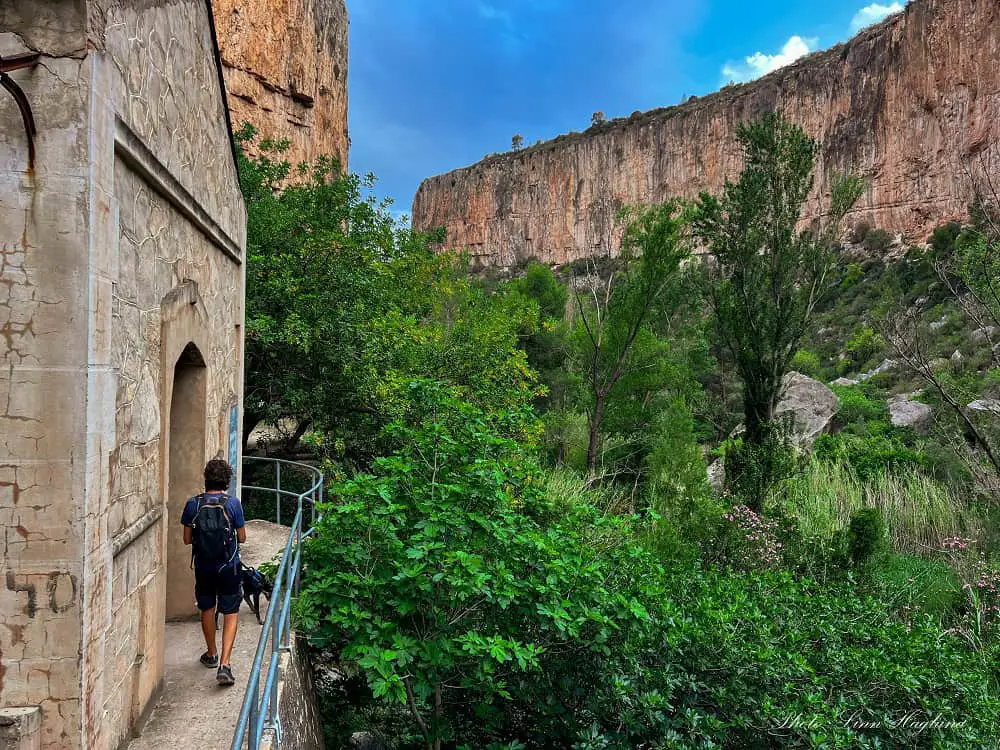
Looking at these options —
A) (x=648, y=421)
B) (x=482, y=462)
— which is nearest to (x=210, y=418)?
(x=482, y=462)

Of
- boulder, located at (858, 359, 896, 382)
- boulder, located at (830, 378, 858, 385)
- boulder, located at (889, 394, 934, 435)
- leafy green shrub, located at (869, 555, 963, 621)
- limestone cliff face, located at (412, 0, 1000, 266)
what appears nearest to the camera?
leafy green shrub, located at (869, 555, 963, 621)

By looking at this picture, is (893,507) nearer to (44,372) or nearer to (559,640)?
(559,640)

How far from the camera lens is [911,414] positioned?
20.2 m

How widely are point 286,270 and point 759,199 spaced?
32.8 ft

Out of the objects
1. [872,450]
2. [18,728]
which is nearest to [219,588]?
[18,728]

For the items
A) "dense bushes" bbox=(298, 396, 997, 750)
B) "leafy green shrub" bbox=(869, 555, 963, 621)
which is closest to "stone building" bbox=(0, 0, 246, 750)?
"dense bushes" bbox=(298, 396, 997, 750)

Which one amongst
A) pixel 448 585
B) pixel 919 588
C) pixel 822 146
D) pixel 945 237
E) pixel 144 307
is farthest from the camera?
pixel 822 146

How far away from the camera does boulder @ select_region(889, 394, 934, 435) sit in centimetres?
1878

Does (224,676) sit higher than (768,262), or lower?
lower

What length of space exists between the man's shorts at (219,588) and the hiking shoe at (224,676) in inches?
12.6

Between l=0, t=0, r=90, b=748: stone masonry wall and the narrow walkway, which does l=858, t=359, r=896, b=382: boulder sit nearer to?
the narrow walkway

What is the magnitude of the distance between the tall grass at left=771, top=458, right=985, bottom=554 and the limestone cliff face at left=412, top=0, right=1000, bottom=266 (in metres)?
10.9

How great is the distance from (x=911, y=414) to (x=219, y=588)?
22.7 meters

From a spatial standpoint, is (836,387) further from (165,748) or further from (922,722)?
(165,748)
